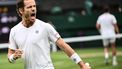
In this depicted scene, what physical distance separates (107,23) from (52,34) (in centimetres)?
1098

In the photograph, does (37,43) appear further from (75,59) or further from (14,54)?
(75,59)

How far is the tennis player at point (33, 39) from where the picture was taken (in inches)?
241

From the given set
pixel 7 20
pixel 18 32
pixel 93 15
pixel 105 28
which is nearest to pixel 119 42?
pixel 93 15

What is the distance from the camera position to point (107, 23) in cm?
1697

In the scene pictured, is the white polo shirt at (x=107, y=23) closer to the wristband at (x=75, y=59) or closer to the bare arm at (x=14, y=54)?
the bare arm at (x=14, y=54)

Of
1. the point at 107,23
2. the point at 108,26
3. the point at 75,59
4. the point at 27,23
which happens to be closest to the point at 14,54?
the point at 27,23

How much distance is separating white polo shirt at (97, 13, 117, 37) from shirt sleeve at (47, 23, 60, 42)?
35.3 feet

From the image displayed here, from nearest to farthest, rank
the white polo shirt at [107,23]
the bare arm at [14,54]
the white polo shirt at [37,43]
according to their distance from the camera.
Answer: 1. the bare arm at [14,54]
2. the white polo shirt at [37,43]
3. the white polo shirt at [107,23]

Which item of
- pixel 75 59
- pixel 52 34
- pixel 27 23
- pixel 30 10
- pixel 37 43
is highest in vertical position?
pixel 30 10

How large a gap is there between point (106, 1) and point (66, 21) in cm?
284

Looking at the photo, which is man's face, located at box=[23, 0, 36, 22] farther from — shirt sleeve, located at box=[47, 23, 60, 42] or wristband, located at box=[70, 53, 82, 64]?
wristband, located at box=[70, 53, 82, 64]

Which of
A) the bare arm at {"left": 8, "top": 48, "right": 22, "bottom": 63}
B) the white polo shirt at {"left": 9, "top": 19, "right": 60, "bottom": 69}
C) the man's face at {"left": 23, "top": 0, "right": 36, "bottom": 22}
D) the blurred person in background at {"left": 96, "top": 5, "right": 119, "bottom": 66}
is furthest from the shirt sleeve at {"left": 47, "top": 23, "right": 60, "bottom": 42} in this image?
the blurred person in background at {"left": 96, "top": 5, "right": 119, "bottom": 66}

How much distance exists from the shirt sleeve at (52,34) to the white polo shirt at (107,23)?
10.8 metres

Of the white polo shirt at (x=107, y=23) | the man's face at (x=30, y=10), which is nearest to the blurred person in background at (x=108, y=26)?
the white polo shirt at (x=107, y=23)
